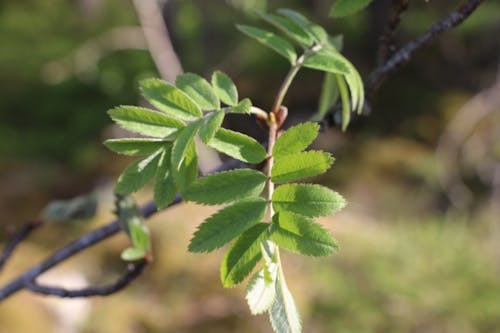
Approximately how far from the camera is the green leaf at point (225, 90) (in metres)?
0.74

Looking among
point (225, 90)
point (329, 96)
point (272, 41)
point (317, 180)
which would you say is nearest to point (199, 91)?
point (225, 90)

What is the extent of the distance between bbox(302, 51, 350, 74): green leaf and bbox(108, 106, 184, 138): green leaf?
18 centimetres

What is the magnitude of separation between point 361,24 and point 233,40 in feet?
4.96

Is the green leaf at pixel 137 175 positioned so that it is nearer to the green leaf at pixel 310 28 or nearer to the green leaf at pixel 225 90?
the green leaf at pixel 225 90

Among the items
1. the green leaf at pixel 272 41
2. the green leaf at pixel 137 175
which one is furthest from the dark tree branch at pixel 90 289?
the green leaf at pixel 272 41

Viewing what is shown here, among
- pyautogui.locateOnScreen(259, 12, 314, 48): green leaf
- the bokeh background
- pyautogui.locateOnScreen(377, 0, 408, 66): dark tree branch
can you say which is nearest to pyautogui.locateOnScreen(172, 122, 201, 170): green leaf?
pyautogui.locateOnScreen(259, 12, 314, 48): green leaf

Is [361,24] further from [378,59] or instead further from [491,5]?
[378,59]

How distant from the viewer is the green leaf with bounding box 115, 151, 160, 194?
70 centimetres

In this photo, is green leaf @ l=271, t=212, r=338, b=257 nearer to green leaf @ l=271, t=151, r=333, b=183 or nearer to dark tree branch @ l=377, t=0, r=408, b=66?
green leaf @ l=271, t=151, r=333, b=183

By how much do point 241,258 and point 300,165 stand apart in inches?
4.9

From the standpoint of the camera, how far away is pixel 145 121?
71 cm

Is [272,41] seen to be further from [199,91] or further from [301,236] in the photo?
[301,236]

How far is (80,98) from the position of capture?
6641mm

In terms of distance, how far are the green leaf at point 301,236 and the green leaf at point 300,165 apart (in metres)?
0.05
